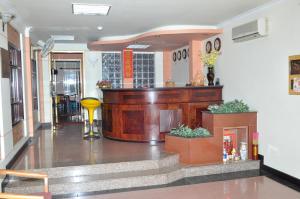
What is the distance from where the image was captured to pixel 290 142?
4.13 metres

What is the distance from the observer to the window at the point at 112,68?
29.7ft

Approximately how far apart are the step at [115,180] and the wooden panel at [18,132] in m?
1.21

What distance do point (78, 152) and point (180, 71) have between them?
178 inches

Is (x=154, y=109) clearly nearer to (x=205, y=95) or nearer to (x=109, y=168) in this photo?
(x=205, y=95)

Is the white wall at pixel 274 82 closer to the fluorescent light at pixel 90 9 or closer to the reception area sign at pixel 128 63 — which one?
the fluorescent light at pixel 90 9

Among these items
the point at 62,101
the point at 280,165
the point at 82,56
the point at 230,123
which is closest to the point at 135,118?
the point at 230,123

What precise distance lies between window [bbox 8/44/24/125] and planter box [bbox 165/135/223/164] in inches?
112

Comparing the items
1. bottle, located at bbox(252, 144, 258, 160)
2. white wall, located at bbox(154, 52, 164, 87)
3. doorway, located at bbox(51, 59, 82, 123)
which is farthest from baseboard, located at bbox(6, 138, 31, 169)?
doorway, located at bbox(51, 59, 82, 123)

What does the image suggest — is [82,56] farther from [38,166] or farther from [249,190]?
[249,190]

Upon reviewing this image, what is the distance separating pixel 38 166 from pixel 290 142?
12.5 feet

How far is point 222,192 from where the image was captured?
12.4ft

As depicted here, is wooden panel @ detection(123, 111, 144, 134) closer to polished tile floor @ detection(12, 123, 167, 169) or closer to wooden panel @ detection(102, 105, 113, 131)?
polished tile floor @ detection(12, 123, 167, 169)

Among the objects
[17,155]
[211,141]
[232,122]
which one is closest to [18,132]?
[17,155]

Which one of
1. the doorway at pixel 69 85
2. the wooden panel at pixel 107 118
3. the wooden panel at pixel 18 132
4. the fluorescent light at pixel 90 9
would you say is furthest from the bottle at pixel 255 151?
the doorway at pixel 69 85
